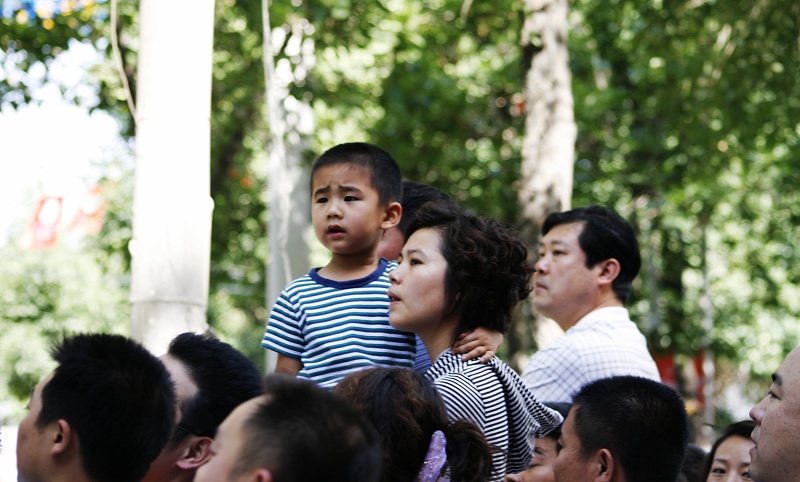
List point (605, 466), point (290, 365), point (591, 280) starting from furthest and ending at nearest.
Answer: point (591, 280)
point (290, 365)
point (605, 466)

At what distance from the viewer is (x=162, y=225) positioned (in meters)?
3.91

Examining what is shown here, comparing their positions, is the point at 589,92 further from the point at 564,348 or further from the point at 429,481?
Answer: the point at 429,481

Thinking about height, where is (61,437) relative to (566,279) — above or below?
below

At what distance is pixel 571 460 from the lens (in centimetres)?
363

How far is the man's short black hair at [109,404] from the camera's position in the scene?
2.63 m

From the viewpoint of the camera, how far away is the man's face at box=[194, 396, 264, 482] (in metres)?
2.24

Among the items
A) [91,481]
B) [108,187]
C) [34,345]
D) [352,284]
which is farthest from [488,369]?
[34,345]

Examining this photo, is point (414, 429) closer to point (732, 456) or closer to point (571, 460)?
point (571, 460)

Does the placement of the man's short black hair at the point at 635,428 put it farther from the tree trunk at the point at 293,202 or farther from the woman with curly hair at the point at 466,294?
the tree trunk at the point at 293,202

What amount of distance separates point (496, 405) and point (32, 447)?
130 centimetres

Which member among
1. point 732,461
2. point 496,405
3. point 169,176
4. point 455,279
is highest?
point 169,176

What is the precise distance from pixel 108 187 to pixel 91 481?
483 inches

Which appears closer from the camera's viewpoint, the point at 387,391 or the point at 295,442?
the point at 295,442

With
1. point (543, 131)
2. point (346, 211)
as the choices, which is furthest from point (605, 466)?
point (543, 131)
